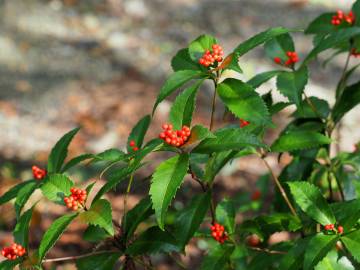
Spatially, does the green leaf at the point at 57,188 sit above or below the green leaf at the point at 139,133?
below

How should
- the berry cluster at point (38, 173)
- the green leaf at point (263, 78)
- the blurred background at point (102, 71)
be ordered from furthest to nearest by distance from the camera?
the blurred background at point (102, 71), the green leaf at point (263, 78), the berry cluster at point (38, 173)

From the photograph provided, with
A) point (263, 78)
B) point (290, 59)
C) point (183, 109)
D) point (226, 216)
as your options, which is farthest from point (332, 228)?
point (290, 59)

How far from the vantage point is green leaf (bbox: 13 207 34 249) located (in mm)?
1865

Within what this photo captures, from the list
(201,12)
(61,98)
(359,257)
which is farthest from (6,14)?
(359,257)

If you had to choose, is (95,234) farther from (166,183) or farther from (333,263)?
(333,263)

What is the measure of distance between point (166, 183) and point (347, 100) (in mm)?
1124

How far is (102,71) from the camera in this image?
20.1ft

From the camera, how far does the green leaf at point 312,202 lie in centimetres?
178

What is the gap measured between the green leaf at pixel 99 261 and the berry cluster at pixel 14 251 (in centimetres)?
25

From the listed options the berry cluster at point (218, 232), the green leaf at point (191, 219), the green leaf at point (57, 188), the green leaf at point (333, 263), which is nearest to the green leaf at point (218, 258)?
the berry cluster at point (218, 232)

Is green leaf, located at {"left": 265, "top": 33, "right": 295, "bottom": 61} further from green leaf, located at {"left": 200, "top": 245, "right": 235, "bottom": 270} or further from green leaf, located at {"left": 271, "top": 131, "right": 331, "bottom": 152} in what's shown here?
green leaf, located at {"left": 200, "top": 245, "right": 235, "bottom": 270}

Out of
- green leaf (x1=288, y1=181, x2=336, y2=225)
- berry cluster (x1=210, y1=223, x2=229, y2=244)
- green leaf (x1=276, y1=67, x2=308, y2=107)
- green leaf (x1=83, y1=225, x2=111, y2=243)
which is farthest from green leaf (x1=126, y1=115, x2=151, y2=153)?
green leaf (x1=288, y1=181, x2=336, y2=225)

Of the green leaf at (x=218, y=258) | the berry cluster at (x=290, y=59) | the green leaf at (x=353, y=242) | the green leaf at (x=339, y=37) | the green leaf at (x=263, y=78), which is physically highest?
the green leaf at (x=339, y=37)

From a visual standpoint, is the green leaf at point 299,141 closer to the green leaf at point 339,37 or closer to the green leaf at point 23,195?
the green leaf at point 339,37
